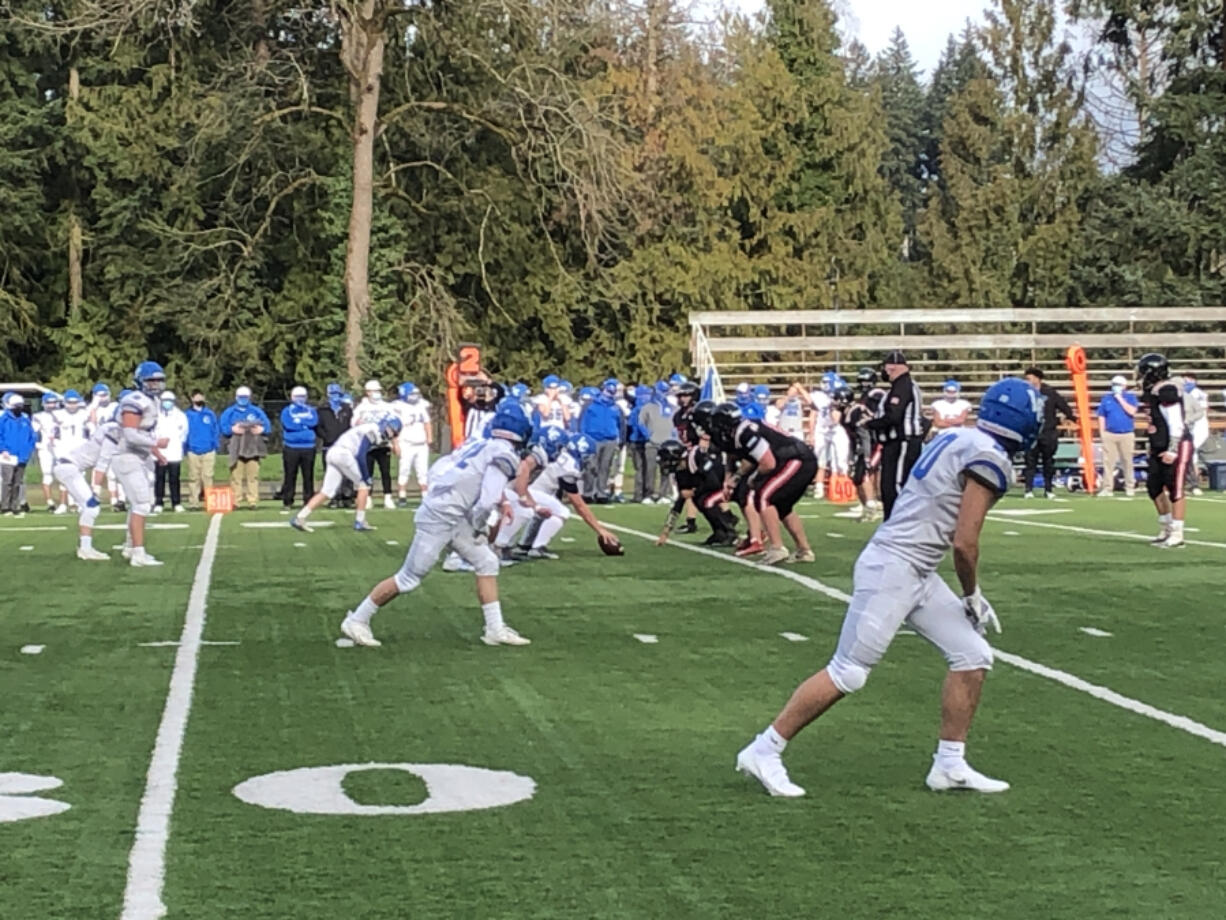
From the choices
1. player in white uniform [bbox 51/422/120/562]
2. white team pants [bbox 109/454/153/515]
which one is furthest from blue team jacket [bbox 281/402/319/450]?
white team pants [bbox 109/454/153/515]

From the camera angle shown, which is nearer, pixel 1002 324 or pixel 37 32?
pixel 37 32

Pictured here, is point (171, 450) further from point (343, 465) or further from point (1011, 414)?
point (1011, 414)

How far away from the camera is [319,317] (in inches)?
1751

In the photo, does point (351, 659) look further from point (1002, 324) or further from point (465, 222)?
point (1002, 324)

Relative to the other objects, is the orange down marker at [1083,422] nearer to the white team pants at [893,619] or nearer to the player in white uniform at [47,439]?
the player in white uniform at [47,439]

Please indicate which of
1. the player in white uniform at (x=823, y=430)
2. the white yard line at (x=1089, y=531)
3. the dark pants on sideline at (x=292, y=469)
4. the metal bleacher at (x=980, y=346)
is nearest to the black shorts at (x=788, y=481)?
the white yard line at (x=1089, y=531)

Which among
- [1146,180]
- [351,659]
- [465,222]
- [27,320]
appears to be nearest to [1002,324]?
[1146,180]

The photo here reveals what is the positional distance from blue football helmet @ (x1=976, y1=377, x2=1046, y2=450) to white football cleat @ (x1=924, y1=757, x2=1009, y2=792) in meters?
1.18

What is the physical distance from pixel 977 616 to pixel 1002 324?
4357 cm

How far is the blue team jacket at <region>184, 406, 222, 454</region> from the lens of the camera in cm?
2714

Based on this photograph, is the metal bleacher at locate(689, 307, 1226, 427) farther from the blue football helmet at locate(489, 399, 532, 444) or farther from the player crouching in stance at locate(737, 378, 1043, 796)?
the player crouching in stance at locate(737, 378, 1043, 796)

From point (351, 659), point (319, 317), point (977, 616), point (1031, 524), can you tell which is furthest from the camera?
point (319, 317)

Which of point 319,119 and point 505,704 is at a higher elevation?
point 319,119

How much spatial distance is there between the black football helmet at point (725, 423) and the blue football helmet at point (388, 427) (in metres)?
8.04
